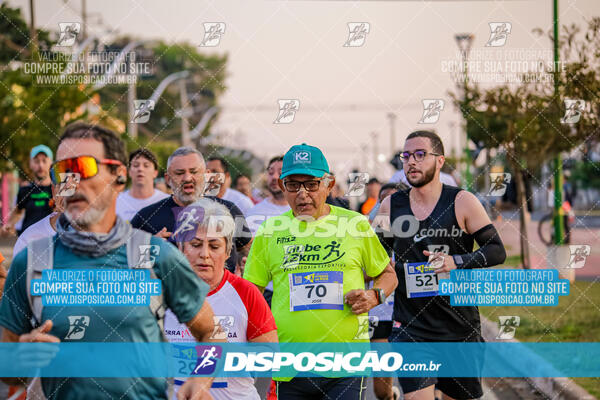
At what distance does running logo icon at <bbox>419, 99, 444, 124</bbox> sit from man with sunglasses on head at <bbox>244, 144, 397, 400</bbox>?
199 cm

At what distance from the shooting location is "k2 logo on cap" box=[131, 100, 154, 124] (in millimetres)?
6773

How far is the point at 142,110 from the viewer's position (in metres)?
6.83

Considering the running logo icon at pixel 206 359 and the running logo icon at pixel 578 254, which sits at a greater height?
the running logo icon at pixel 578 254

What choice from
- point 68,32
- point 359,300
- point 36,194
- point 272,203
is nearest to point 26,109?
point 36,194

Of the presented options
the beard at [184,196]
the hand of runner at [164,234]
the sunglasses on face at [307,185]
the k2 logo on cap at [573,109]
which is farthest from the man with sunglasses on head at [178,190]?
the k2 logo on cap at [573,109]

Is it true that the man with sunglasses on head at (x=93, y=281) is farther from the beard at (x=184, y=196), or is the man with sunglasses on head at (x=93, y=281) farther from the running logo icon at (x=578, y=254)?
the running logo icon at (x=578, y=254)

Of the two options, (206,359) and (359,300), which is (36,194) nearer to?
(359,300)

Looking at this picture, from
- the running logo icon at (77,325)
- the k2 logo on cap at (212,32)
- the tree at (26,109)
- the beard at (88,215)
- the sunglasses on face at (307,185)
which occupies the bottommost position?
the running logo icon at (77,325)

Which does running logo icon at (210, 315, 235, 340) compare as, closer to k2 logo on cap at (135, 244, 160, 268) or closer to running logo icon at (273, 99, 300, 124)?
k2 logo on cap at (135, 244, 160, 268)

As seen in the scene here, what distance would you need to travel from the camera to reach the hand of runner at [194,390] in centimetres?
360

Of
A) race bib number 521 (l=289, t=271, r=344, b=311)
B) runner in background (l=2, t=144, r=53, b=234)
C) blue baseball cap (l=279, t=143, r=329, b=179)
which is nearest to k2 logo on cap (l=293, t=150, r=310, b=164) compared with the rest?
blue baseball cap (l=279, t=143, r=329, b=179)

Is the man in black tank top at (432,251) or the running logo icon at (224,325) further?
the man in black tank top at (432,251)

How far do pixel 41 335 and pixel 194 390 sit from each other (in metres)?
0.71

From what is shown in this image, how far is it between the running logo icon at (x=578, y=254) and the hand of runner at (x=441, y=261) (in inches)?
56.8
